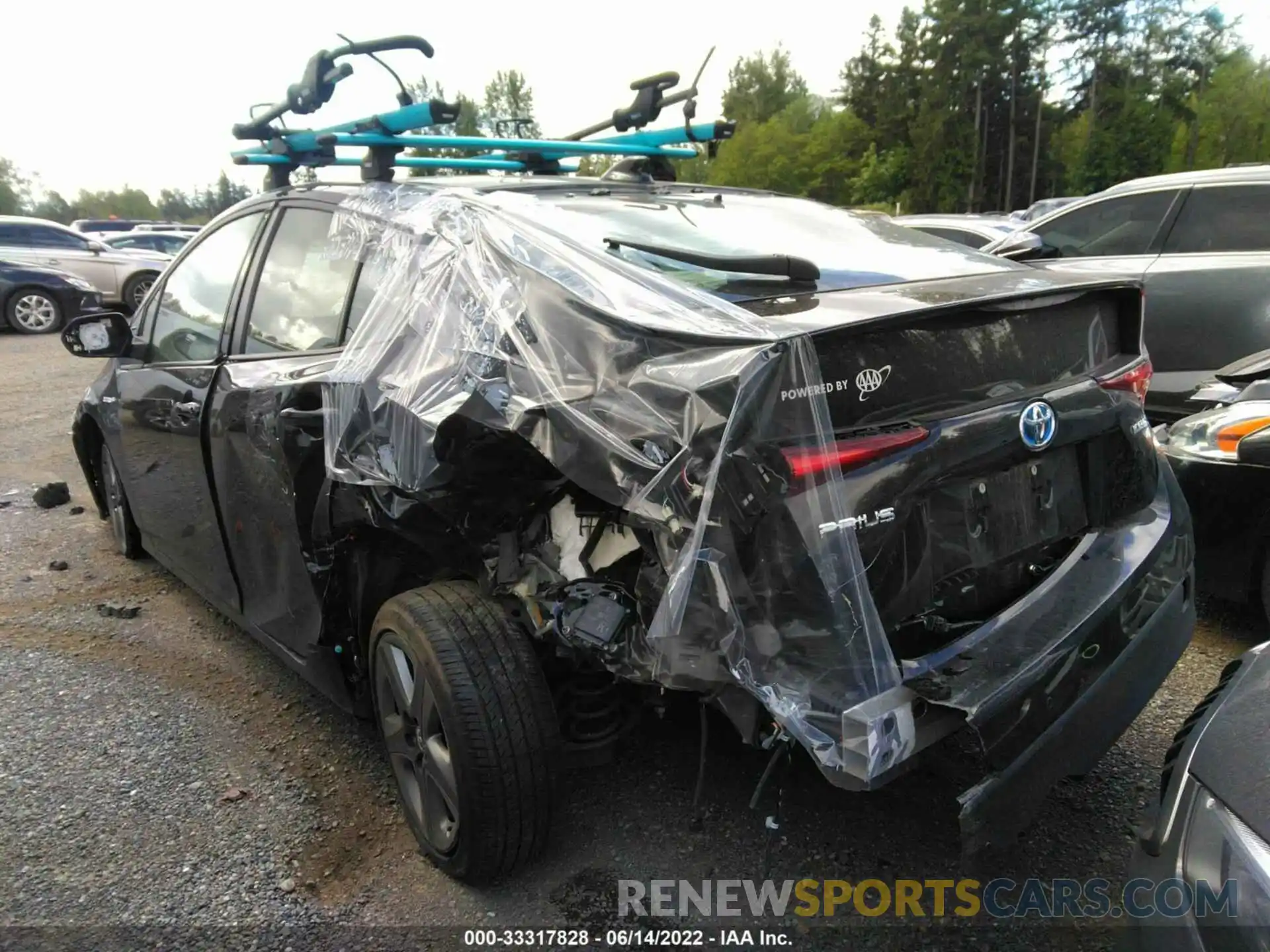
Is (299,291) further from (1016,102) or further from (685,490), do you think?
(1016,102)

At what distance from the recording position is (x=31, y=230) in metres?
15.0

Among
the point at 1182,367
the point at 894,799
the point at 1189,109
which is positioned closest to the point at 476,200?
the point at 894,799

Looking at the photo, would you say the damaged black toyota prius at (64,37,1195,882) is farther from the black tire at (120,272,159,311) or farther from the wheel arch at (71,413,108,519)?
the black tire at (120,272,159,311)

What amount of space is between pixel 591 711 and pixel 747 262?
1203 mm

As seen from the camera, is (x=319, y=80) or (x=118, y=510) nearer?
(x=319, y=80)

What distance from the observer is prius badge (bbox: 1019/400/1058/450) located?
2016 millimetres

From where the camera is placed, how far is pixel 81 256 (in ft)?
50.0

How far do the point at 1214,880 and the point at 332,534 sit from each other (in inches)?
84.4

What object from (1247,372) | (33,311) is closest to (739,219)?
(1247,372)

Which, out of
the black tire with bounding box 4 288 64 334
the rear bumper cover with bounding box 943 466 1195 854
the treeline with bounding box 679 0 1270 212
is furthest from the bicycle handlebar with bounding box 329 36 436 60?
the treeline with bounding box 679 0 1270 212

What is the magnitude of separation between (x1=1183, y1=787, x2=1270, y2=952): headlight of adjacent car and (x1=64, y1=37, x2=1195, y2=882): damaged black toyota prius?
0.34 m

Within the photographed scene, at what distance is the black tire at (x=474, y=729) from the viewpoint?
2.14m

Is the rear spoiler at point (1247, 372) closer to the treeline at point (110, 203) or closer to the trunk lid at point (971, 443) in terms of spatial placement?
the trunk lid at point (971, 443)

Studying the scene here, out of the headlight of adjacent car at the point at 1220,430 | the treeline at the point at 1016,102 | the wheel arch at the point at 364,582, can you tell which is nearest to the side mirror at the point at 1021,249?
the headlight of adjacent car at the point at 1220,430
